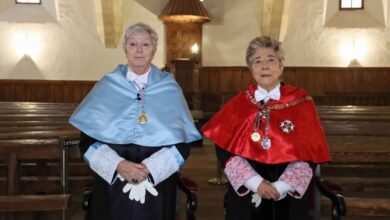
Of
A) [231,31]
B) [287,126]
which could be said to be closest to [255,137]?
[287,126]

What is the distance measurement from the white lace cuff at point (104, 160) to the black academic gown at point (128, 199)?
0.05 m

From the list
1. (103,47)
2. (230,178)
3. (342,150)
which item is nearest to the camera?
(230,178)

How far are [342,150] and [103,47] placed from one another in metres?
11.1

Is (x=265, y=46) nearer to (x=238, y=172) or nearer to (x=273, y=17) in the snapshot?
(x=238, y=172)

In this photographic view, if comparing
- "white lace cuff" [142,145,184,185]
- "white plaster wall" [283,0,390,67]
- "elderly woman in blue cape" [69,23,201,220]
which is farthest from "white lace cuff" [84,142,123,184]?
"white plaster wall" [283,0,390,67]

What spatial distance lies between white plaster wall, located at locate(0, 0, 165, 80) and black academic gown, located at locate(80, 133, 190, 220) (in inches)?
455

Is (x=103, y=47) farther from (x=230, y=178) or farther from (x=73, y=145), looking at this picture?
(x=230, y=178)

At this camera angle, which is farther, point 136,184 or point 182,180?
point 182,180

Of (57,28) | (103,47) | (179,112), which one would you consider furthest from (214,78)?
(179,112)

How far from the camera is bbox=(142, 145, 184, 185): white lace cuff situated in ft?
8.85

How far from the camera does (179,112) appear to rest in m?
2.88

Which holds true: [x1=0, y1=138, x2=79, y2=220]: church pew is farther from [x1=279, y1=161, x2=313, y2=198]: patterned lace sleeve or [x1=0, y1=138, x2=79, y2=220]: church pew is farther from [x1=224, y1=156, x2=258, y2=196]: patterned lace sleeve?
[x1=279, y1=161, x2=313, y2=198]: patterned lace sleeve

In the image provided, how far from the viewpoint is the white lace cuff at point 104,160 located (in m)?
2.70

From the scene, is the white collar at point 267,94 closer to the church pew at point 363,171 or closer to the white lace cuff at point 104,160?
the white lace cuff at point 104,160
